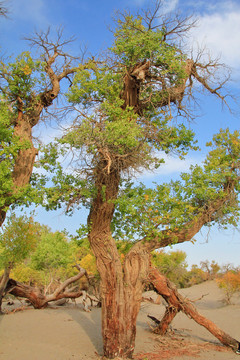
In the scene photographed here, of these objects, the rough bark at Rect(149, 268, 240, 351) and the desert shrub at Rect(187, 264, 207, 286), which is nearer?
the rough bark at Rect(149, 268, 240, 351)

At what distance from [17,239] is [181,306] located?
971cm

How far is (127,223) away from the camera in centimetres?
925

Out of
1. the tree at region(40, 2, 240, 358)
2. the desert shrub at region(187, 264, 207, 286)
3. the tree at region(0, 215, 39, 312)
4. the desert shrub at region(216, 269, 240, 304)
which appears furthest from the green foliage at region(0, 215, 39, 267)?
the desert shrub at region(187, 264, 207, 286)

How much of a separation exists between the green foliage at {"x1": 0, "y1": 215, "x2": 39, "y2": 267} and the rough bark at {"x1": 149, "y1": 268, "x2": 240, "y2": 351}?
880 centimetres

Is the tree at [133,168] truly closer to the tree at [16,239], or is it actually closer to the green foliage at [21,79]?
the green foliage at [21,79]

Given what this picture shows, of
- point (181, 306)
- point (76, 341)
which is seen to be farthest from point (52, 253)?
point (181, 306)

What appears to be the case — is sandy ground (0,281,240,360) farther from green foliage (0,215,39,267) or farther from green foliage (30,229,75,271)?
green foliage (30,229,75,271)

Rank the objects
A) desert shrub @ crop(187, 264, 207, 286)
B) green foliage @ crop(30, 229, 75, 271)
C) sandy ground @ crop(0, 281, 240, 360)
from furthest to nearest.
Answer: desert shrub @ crop(187, 264, 207, 286) < green foliage @ crop(30, 229, 75, 271) < sandy ground @ crop(0, 281, 240, 360)

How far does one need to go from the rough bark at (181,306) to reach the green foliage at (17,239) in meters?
8.80

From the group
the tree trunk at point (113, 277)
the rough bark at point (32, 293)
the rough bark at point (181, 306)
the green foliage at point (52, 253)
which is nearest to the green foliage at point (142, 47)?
the tree trunk at point (113, 277)

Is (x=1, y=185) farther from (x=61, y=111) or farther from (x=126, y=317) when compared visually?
(x=126, y=317)

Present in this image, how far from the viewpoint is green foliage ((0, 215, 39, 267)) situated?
1639cm

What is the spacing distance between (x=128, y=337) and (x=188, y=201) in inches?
163

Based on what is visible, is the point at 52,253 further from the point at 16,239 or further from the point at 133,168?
the point at 133,168
